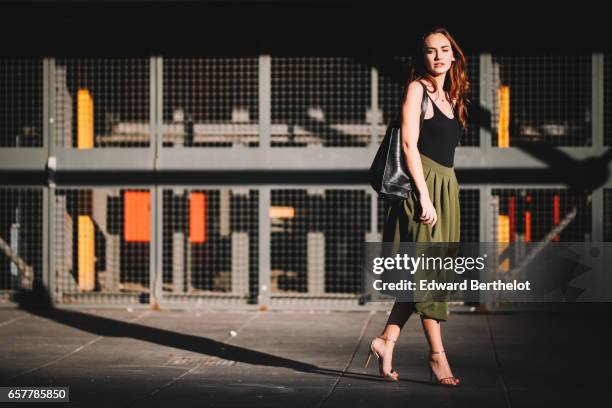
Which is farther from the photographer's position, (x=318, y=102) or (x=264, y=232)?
(x=318, y=102)

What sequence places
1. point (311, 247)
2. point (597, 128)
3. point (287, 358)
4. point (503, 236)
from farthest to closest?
point (311, 247)
point (503, 236)
point (597, 128)
point (287, 358)

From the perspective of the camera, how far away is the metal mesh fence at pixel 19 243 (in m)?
10.3

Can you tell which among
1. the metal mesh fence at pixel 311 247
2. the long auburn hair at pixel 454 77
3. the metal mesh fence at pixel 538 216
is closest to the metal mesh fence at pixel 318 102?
the metal mesh fence at pixel 311 247

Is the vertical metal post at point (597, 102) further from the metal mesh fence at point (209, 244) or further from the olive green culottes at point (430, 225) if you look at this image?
the olive green culottes at point (430, 225)

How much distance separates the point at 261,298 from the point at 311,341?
2036mm

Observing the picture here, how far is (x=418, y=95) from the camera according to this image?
225 inches

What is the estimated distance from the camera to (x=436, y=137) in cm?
577

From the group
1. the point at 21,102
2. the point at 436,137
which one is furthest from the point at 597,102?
the point at 21,102

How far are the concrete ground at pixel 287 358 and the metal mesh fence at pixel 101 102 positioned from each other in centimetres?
201

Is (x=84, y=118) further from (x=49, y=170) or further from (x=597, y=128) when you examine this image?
(x=597, y=128)

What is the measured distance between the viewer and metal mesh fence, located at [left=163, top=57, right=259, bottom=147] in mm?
10414

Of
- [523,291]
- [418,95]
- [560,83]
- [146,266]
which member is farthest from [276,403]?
[146,266]

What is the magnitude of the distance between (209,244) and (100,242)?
51.2 inches

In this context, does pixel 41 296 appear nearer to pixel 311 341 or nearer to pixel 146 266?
pixel 146 266
